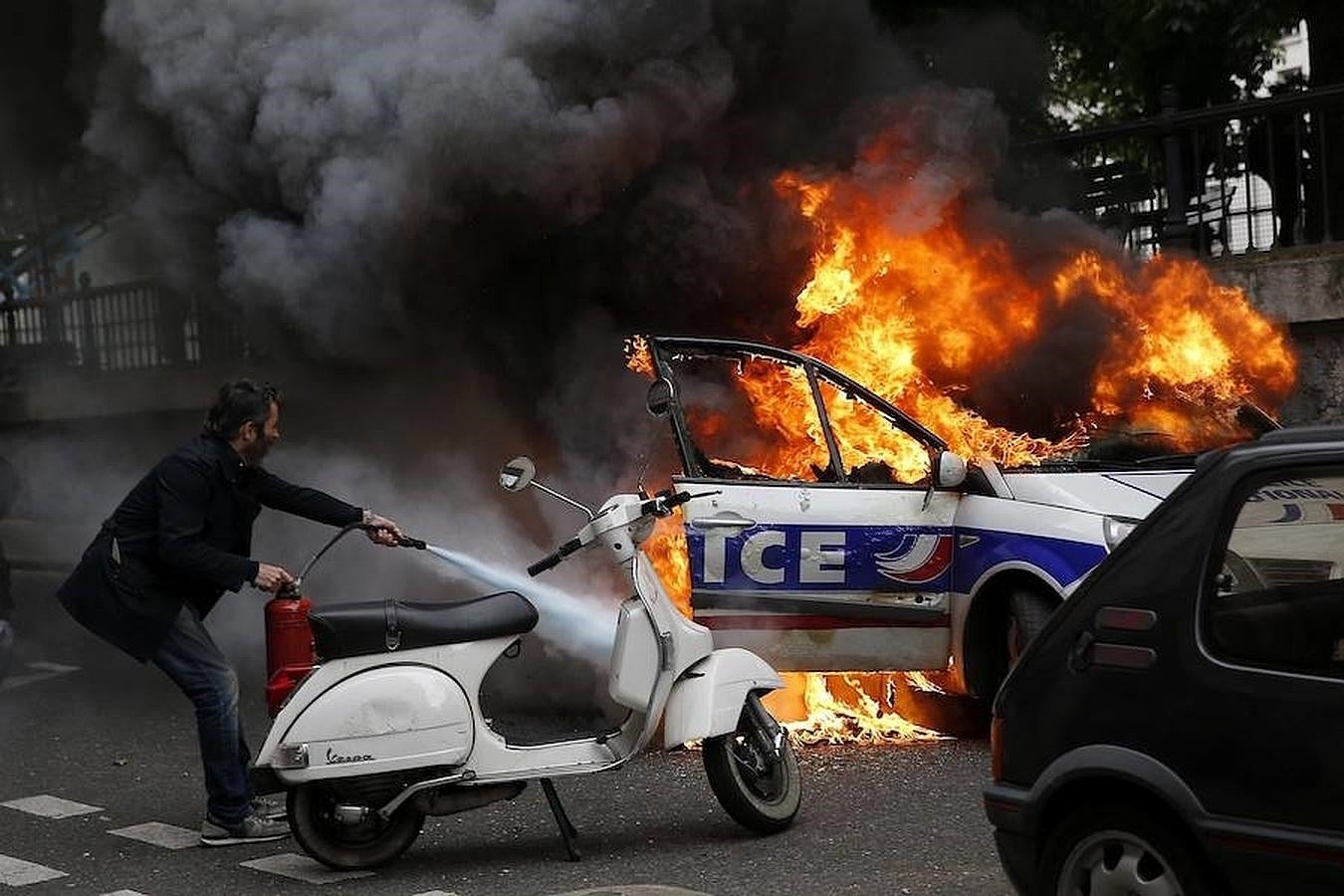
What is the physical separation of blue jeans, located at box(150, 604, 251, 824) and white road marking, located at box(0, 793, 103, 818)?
3.32ft

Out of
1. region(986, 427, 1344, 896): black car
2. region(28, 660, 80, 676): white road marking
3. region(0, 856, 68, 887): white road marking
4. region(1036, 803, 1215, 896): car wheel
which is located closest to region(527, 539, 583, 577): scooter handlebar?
region(0, 856, 68, 887): white road marking

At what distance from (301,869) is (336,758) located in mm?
602

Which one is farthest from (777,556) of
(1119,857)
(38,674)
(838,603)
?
(38,674)

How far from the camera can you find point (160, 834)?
22.2ft

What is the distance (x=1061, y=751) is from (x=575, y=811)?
9.60ft

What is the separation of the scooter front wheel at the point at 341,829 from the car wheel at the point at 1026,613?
8.67 ft

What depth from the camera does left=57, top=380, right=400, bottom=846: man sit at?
6406 mm

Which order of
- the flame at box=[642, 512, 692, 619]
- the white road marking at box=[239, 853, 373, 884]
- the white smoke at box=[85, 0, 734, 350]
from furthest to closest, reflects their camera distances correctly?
the white smoke at box=[85, 0, 734, 350], the flame at box=[642, 512, 692, 619], the white road marking at box=[239, 853, 373, 884]

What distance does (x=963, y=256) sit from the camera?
9.69 m

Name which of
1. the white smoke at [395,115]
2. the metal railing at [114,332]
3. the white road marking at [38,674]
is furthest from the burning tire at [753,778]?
the metal railing at [114,332]

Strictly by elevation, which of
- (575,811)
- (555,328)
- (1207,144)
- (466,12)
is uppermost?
(466,12)

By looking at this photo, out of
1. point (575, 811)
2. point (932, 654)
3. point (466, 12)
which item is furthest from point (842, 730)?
point (466, 12)

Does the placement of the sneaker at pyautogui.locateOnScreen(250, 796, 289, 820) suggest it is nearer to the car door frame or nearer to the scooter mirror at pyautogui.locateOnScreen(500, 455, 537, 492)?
the scooter mirror at pyautogui.locateOnScreen(500, 455, 537, 492)

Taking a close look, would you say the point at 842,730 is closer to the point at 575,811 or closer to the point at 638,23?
the point at 575,811
